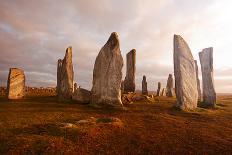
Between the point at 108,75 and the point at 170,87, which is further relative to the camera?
the point at 170,87

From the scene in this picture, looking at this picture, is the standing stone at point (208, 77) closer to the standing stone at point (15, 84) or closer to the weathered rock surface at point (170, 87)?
the weathered rock surface at point (170, 87)

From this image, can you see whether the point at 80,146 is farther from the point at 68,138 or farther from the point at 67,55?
the point at 67,55

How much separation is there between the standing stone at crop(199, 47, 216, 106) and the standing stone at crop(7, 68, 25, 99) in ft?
69.5

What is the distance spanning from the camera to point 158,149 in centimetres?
1121

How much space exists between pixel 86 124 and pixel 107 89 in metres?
7.67

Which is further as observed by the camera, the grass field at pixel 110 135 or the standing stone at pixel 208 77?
the standing stone at pixel 208 77

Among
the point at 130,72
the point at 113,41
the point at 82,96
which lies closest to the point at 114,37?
the point at 113,41

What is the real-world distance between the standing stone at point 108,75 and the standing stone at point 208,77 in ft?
36.6

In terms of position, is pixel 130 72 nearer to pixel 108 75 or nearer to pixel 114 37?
pixel 114 37

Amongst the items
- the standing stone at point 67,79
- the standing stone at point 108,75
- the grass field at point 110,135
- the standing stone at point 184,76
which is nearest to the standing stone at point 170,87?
the standing stone at point 184,76

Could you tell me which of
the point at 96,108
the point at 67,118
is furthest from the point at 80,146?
the point at 96,108

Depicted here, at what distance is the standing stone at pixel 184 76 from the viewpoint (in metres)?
22.1

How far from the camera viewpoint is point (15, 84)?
95.5 ft

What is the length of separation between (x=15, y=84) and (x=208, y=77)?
22081 millimetres
